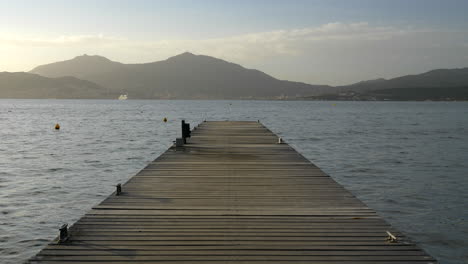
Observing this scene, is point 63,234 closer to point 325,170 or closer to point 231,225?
point 231,225

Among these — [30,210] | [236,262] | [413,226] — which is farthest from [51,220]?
[413,226]

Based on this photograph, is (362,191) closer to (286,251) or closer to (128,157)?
(286,251)

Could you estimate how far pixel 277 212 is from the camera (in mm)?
8781

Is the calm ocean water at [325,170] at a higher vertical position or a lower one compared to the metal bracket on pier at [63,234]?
lower

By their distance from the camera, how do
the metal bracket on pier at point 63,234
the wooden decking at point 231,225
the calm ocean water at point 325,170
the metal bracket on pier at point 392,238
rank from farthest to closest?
the calm ocean water at point 325,170 → the metal bracket on pier at point 392,238 → the metal bracket on pier at point 63,234 → the wooden decking at point 231,225

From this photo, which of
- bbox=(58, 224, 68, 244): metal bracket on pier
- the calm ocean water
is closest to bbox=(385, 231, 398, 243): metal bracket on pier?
the calm ocean water

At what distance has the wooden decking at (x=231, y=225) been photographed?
642 cm

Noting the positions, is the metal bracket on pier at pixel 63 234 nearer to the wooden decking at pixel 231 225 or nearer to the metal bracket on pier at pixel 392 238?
the wooden decking at pixel 231 225

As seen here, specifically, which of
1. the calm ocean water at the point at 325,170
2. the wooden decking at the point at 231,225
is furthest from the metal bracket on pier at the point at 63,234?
the calm ocean water at the point at 325,170

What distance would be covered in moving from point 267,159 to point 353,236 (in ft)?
30.5

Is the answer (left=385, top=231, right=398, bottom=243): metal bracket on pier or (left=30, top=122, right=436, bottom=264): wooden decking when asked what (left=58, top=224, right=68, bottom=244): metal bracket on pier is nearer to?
(left=30, top=122, right=436, bottom=264): wooden decking

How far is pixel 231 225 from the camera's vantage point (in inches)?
309

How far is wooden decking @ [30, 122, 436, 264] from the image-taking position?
6.42 m

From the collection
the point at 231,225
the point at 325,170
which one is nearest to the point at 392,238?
the point at 231,225
